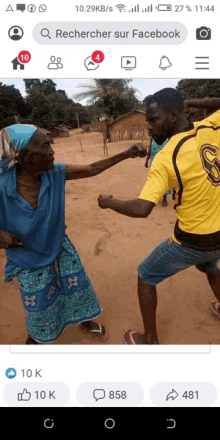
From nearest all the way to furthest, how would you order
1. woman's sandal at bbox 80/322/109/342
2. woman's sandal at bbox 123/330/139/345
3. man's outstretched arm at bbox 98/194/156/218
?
man's outstretched arm at bbox 98/194/156/218
woman's sandal at bbox 123/330/139/345
woman's sandal at bbox 80/322/109/342

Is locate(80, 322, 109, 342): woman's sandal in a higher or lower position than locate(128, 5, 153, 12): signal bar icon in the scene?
lower

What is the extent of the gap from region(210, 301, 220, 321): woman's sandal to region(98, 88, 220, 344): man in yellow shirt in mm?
677

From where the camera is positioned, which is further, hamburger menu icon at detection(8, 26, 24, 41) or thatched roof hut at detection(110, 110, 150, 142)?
thatched roof hut at detection(110, 110, 150, 142)

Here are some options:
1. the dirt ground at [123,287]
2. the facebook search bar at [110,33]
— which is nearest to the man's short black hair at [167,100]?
the facebook search bar at [110,33]

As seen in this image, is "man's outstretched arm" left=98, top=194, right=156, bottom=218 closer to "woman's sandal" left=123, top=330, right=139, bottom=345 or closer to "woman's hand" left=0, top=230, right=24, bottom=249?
"woman's hand" left=0, top=230, right=24, bottom=249

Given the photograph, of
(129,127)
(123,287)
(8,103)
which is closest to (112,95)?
(129,127)

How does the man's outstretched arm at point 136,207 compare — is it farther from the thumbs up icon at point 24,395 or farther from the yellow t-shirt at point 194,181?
Answer: the thumbs up icon at point 24,395

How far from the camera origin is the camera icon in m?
1.44

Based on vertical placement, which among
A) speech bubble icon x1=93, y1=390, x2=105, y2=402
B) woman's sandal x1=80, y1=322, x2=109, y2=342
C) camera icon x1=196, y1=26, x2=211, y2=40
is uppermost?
camera icon x1=196, y1=26, x2=211, y2=40

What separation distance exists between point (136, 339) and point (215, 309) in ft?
2.73

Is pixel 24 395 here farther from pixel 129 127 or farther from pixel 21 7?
pixel 129 127

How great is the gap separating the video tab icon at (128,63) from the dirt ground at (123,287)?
2.03 metres

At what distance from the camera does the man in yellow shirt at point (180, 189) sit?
4.43 feet

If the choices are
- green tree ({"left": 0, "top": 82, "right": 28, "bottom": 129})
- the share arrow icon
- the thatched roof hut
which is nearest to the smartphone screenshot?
the share arrow icon
